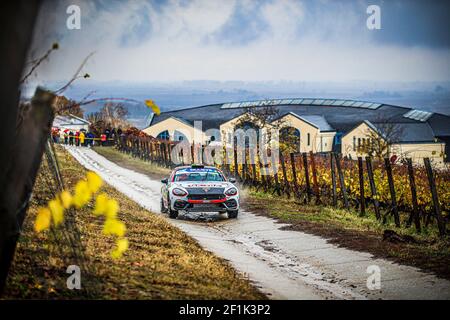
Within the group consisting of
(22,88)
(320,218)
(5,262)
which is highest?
(22,88)

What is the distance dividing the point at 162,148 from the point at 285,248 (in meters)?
38.8

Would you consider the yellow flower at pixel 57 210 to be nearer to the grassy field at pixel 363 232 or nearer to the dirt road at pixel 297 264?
the dirt road at pixel 297 264

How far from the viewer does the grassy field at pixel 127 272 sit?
8.27 meters

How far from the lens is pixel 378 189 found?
2311 centimetres

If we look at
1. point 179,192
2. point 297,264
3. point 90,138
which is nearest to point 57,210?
point 297,264

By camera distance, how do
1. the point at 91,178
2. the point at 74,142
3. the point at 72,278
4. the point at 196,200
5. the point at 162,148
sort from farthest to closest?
the point at 74,142
the point at 162,148
the point at 196,200
the point at 72,278
the point at 91,178

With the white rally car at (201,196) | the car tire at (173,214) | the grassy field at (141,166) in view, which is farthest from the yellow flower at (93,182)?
the grassy field at (141,166)

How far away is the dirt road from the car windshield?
1.28m

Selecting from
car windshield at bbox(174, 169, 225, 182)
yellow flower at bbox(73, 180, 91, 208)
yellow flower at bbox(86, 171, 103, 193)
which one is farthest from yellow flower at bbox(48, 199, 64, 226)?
car windshield at bbox(174, 169, 225, 182)

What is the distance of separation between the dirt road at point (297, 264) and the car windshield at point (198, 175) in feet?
4.19

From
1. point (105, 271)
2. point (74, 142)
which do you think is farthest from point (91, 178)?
point (74, 142)

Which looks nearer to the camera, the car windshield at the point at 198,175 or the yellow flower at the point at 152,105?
the yellow flower at the point at 152,105

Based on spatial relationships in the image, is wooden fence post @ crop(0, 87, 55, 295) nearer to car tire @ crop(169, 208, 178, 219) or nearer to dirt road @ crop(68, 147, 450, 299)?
dirt road @ crop(68, 147, 450, 299)
